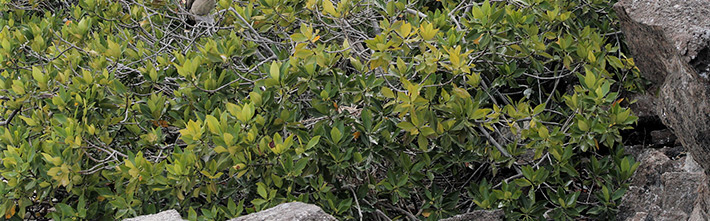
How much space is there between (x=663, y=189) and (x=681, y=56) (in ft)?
3.33

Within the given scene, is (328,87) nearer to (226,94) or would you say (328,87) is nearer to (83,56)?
(226,94)

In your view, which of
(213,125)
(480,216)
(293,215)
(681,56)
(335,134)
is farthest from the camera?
(480,216)

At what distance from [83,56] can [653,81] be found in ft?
11.9

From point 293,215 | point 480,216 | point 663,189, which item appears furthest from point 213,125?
point 663,189

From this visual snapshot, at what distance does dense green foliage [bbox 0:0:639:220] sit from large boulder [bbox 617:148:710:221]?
0.08 m

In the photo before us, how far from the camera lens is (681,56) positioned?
2496 millimetres

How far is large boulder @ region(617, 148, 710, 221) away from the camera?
Result: 3074 millimetres

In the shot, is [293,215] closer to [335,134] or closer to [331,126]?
[335,134]

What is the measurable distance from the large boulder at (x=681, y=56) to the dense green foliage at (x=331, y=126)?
34cm

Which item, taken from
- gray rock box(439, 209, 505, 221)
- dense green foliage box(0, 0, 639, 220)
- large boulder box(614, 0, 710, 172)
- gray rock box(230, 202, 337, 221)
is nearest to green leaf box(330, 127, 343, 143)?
dense green foliage box(0, 0, 639, 220)

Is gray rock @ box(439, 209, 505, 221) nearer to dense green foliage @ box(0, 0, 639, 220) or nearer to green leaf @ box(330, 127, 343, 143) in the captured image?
dense green foliage @ box(0, 0, 639, 220)

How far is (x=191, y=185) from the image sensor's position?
3.19 meters

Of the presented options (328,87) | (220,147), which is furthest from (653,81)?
(220,147)

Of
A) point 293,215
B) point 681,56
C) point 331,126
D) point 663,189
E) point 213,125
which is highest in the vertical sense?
point 681,56
